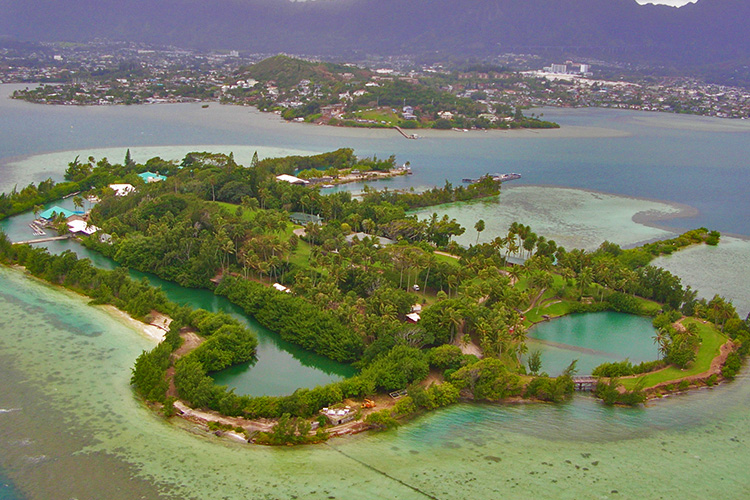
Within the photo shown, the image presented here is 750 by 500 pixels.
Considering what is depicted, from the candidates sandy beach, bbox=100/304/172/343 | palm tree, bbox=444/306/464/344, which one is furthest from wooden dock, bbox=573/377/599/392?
sandy beach, bbox=100/304/172/343

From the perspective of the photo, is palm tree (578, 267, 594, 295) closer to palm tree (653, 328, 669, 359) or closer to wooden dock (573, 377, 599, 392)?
palm tree (653, 328, 669, 359)

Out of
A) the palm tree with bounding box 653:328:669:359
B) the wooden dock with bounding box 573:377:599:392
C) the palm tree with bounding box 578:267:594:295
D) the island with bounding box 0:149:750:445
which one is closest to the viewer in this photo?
the island with bounding box 0:149:750:445

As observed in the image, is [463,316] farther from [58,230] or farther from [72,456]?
[58,230]

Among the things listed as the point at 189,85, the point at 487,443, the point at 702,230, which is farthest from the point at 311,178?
the point at 189,85

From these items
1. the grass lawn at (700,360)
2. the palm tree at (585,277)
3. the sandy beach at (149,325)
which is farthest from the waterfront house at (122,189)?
the grass lawn at (700,360)

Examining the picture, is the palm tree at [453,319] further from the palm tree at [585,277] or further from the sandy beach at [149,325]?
the sandy beach at [149,325]

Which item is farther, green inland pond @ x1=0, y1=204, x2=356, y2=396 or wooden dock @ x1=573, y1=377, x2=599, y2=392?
green inland pond @ x1=0, y1=204, x2=356, y2=396

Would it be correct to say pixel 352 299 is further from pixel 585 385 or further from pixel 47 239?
pixel 47 239
